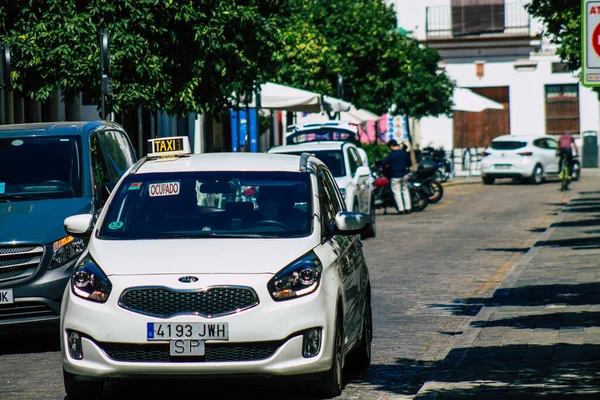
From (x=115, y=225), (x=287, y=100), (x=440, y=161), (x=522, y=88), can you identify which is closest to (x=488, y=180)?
(x=440, y=161)

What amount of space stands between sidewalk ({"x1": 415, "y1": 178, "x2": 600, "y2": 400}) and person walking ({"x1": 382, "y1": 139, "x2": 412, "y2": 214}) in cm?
1062

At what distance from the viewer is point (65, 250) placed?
10.0 meters

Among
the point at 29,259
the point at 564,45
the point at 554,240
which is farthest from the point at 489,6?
the point at 29,259

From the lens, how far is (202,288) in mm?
7332

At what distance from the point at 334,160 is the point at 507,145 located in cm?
1971

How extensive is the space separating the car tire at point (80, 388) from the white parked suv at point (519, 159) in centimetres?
3282

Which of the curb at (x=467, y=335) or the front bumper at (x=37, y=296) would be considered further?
the front bumper at (x=37, y=296)

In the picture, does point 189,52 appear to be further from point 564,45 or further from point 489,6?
point 489,6

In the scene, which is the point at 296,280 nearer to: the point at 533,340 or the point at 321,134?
the point at 533,340

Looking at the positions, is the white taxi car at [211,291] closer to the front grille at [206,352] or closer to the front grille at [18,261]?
the front grille at [206,352]

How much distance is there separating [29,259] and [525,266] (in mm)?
7865

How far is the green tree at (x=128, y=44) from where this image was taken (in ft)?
62.5

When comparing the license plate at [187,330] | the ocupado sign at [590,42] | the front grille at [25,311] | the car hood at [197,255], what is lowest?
the front grille at [25,311]

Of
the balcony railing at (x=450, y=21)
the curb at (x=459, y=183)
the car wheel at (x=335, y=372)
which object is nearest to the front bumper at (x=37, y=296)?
the car wheel at (x=335, y=372)
